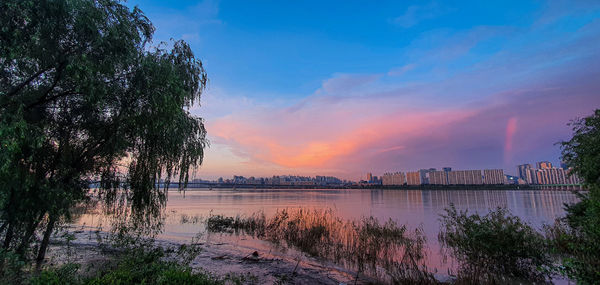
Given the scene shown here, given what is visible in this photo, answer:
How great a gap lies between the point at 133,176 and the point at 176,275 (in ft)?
22.3

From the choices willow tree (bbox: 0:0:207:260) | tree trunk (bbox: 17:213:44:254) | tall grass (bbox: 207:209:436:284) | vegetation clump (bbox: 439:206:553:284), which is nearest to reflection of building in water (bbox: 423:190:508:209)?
tall grass (bbox: 207:209:436:284)

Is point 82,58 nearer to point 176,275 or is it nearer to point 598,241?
point 176,275

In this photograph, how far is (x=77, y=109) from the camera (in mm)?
9078

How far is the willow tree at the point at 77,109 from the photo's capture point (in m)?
6.60

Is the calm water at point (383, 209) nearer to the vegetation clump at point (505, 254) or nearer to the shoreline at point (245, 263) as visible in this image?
the vegetation clump at point (505, 254)

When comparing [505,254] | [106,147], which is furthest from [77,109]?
[505,254]

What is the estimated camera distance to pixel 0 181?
6480mm

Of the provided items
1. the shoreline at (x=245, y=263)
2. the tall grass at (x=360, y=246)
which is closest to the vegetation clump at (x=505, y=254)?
the tall grass at (x=360, y=246)

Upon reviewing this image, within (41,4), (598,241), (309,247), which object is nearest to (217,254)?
(309,247)

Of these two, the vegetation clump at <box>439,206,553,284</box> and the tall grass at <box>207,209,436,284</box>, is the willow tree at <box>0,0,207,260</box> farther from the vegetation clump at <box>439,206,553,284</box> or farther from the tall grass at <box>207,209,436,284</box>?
the vegetation clump at <box>439,206,553,284</box>

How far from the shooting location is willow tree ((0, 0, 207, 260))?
21.6 ft

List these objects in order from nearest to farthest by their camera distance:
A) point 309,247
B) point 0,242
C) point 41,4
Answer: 1. point 41,4
2. point 0,242
3. point 309,247

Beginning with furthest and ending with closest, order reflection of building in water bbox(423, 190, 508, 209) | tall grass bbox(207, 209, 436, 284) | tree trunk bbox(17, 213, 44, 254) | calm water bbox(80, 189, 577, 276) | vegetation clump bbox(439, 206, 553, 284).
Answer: reflection of building in water bbox(423, 190, 508, 209), calm water bbox(80, 189, 577, 276), tall grass bbox(207, 209, 436, 284), vegetation clump bbox(439, 206, 553, 284), tree trunk bbox(17, 213, 44, 254)

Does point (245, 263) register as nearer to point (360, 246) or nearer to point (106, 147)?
point (360, 246)
